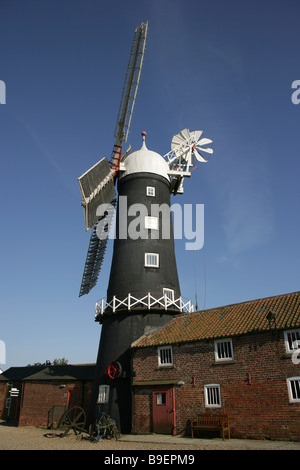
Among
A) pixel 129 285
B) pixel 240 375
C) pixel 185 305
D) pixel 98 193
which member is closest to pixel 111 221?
pixel 98 193

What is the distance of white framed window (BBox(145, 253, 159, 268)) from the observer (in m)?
24.5

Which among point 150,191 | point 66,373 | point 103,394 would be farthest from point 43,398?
point 150,191

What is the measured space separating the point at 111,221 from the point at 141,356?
1191 cm

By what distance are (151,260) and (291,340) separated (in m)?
11.2

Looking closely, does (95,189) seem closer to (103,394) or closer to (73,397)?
(103,394)

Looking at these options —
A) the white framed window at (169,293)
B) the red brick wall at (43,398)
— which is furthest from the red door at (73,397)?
the white framed window at (169,293)

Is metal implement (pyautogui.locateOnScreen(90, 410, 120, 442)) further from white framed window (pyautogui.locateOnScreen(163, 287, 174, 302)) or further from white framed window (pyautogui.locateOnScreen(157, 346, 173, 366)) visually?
white framed window (pyautogui.locateOnScreen(163, 287, 174, 302))

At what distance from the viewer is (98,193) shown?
25.7m

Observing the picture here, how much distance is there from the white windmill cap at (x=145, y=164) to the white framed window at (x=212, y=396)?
1626cm

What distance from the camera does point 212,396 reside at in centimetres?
1775

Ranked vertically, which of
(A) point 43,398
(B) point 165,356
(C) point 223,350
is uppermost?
(C) point 223,350

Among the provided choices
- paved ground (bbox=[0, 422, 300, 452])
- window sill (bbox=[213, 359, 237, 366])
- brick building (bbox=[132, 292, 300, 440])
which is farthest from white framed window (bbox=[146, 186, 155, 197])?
paved ground (bbox=[0, 422, 300, 452])
